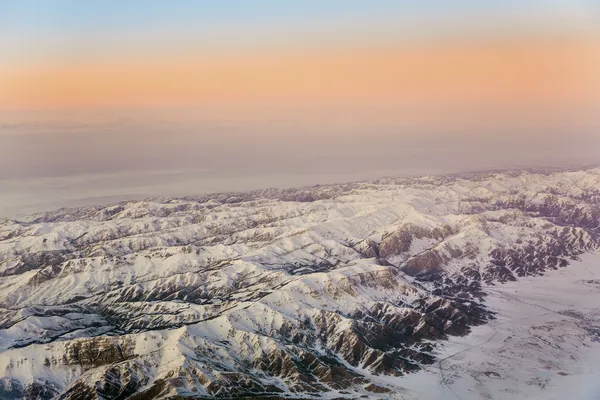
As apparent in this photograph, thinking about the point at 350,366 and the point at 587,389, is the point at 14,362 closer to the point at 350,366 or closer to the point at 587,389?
the point at 350,366

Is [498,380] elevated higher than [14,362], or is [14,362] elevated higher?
[14,362]

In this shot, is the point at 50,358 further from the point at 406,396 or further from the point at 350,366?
the point at 406,396

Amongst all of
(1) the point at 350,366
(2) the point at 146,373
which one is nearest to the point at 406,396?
(1) the point at 350,366

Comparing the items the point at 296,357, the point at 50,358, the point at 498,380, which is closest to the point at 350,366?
the point at 296,357

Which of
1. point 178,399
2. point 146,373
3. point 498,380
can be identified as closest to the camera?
point 178,399

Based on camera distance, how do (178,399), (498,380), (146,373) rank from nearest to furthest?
(178,399), (146,373), (498,380)

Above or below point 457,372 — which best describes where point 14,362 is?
above

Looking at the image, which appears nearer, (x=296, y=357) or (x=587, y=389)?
(x=587, y=389)

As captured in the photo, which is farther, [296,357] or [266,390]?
[296,357]
